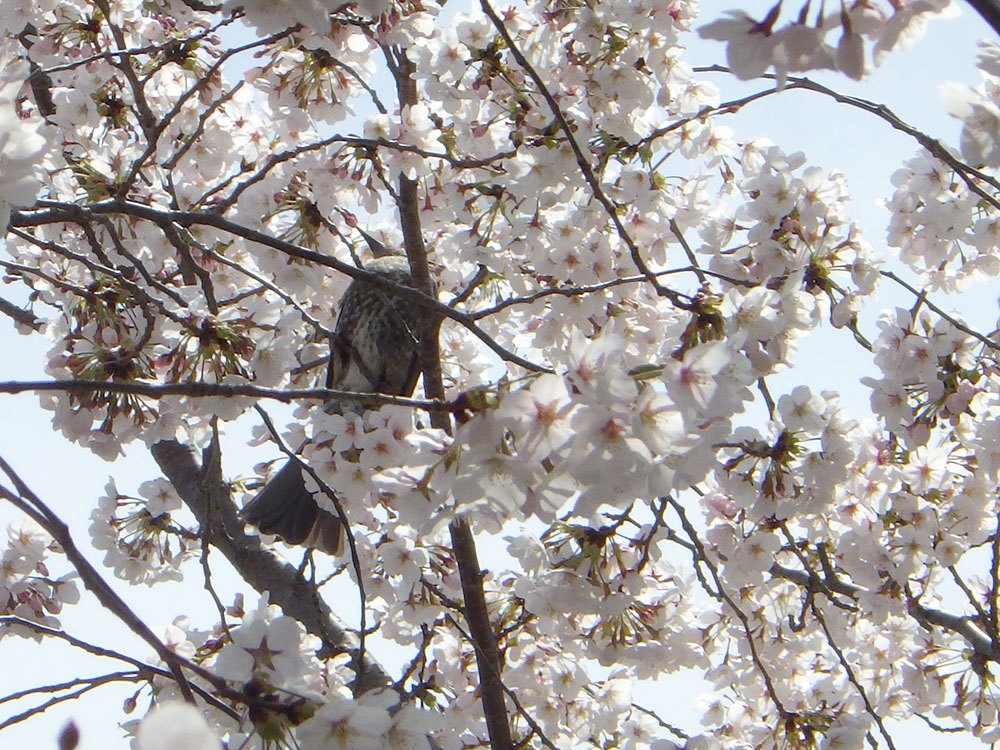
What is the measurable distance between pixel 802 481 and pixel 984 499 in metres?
1.21

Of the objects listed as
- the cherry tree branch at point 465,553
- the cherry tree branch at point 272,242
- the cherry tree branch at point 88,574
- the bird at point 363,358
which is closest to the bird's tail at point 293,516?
the bird at point 363,358

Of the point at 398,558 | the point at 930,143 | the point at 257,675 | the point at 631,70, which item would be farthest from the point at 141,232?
the point at 930,143

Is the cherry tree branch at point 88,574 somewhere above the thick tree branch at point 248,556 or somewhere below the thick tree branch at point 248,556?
below

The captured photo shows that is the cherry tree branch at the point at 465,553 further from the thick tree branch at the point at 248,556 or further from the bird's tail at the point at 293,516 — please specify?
the bird's tail at the point at 293,516

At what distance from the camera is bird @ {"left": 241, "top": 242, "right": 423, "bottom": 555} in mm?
3135

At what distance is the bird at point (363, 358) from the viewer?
313cm

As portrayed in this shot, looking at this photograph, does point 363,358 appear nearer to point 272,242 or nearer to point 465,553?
point 465,553

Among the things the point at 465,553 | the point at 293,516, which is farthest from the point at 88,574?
the point at 293,516

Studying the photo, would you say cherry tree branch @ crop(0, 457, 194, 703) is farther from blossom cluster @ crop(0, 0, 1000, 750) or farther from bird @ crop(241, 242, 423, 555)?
bird @ crop(241, 242, 423, 555)

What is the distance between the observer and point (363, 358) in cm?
405

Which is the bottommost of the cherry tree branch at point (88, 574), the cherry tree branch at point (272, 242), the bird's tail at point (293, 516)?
the cherry tree branch at point (88, 574)

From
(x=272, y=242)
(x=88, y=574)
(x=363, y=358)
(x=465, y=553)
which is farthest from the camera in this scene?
(x=363, y=358)

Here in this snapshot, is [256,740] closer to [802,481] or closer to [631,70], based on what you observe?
[802,481]

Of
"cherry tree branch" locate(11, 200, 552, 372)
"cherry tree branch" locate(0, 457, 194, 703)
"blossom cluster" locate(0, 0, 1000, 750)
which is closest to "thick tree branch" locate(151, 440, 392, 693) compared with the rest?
"blossom cluster" locate(0, 0, 1000, 750)
